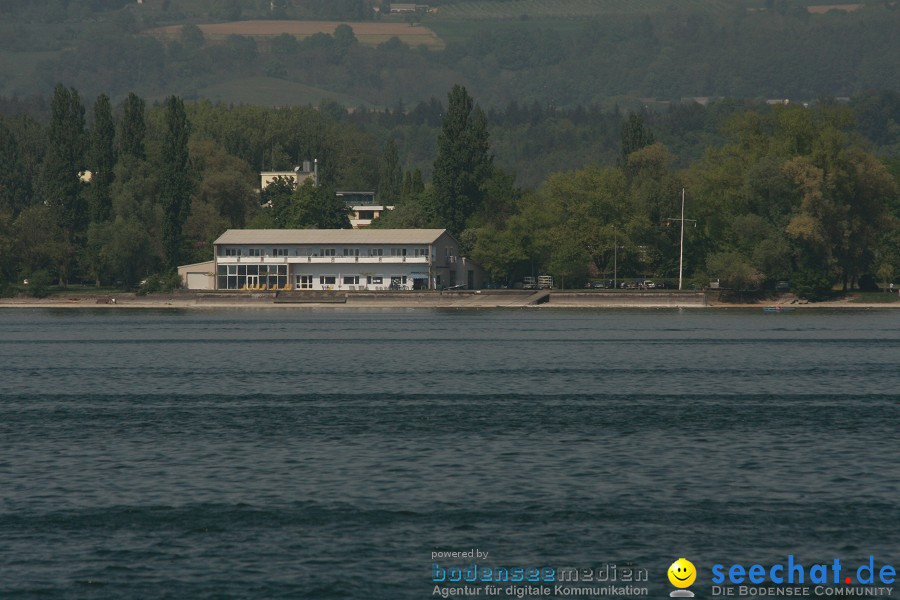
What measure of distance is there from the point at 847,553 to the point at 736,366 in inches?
1902

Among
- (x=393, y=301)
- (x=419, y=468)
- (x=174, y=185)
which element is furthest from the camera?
(x=174, y=185)

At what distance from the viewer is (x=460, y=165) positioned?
533 feet

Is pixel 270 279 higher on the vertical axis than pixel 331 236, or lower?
lower

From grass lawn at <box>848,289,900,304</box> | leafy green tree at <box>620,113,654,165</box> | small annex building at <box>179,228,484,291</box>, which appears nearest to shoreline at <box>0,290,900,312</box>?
small annex building at <box>179,228,484,291</box>

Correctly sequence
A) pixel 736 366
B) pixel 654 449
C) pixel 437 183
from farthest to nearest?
pixel 437 183 → pixel 736 366 → pixel 654 449

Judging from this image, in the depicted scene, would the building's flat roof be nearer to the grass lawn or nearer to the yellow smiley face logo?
the grass lawn

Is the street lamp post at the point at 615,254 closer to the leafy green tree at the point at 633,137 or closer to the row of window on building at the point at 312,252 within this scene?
the row of window on building at the point at 312,252

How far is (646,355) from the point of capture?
84438mm

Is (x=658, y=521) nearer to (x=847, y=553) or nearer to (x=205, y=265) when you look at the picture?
(x=847, y=553)

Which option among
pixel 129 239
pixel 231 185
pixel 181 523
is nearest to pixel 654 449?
pixel 181 523

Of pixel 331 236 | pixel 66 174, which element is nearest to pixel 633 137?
pixel 331 236

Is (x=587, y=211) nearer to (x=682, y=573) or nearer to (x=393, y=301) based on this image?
(x=393, y=301)

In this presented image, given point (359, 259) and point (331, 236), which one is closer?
point (359, 259)

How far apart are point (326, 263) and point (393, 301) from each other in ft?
38.9
